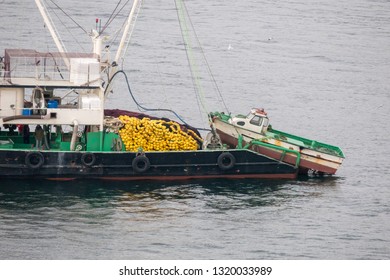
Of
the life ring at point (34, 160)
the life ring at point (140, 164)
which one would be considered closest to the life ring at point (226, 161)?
the life ring at point (140, 164)

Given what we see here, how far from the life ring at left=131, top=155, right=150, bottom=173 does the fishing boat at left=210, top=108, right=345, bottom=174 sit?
4880mm

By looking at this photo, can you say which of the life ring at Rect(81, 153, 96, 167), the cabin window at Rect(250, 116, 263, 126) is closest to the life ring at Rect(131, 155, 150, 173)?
the life ring at Rect(81, 153, 96, 167)

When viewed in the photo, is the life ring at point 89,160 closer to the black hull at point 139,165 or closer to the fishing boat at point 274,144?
the black hull at point 139,165

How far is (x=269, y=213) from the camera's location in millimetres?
61906

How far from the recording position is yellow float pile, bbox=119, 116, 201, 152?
64.6 m

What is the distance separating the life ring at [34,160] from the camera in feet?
207

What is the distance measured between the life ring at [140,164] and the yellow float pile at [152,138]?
22.6 inches

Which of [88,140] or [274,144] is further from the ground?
[274,144]

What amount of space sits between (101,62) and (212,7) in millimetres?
78595

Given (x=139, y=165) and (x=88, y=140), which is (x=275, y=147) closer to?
(x=139, y=165)

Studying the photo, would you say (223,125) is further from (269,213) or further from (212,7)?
(212,7)

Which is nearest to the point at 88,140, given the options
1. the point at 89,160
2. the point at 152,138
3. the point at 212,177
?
the point at 89,160

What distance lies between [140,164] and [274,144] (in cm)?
705

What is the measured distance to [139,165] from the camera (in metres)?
64.4
